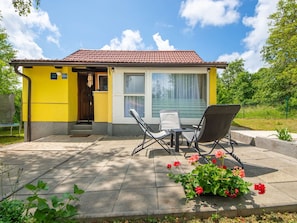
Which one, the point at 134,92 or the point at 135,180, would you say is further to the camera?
the point at 134,92

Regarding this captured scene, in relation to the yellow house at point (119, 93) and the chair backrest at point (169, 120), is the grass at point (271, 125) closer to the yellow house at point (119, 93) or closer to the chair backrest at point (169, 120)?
the yellow house at point (119, 93)

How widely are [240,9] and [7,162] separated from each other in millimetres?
15839

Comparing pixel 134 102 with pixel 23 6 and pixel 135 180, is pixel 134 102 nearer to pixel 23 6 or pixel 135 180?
pixel 135 180

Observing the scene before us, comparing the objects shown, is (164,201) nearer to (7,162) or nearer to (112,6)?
(7,162)

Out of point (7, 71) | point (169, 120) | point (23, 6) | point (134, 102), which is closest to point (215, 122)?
point (169, 120)

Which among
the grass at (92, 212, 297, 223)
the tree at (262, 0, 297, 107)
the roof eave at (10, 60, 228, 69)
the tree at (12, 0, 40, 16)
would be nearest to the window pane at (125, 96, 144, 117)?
the roof eave at (10, 60, 228, 69)

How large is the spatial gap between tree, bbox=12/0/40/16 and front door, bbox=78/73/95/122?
312 centimetres

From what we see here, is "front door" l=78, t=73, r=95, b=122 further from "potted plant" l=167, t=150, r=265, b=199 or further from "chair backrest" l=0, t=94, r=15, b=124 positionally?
"potted plant" l=167, t=150, r=265, b=199

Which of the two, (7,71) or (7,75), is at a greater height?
(7,71)

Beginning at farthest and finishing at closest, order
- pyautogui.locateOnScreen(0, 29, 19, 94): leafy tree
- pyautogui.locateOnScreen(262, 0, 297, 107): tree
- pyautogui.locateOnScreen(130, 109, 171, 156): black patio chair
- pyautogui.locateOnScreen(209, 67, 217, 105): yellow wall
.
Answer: pyautogui.locateOnScreen(262, 0, 297, 107): tree < pyautogui.locateOnScreen(0, 29, 19, 94): leafy tree < pyautogui.locateOnScreen(209, 67, 217, 105): yellow wall < pyautogui.locateOnScreen(130, 109, 171, 156): black patio chair

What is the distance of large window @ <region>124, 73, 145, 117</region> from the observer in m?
7.18

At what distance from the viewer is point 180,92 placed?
285 inches

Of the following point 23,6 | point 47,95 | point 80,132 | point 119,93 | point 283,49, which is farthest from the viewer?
point 283,49

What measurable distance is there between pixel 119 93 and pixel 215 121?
464cm
